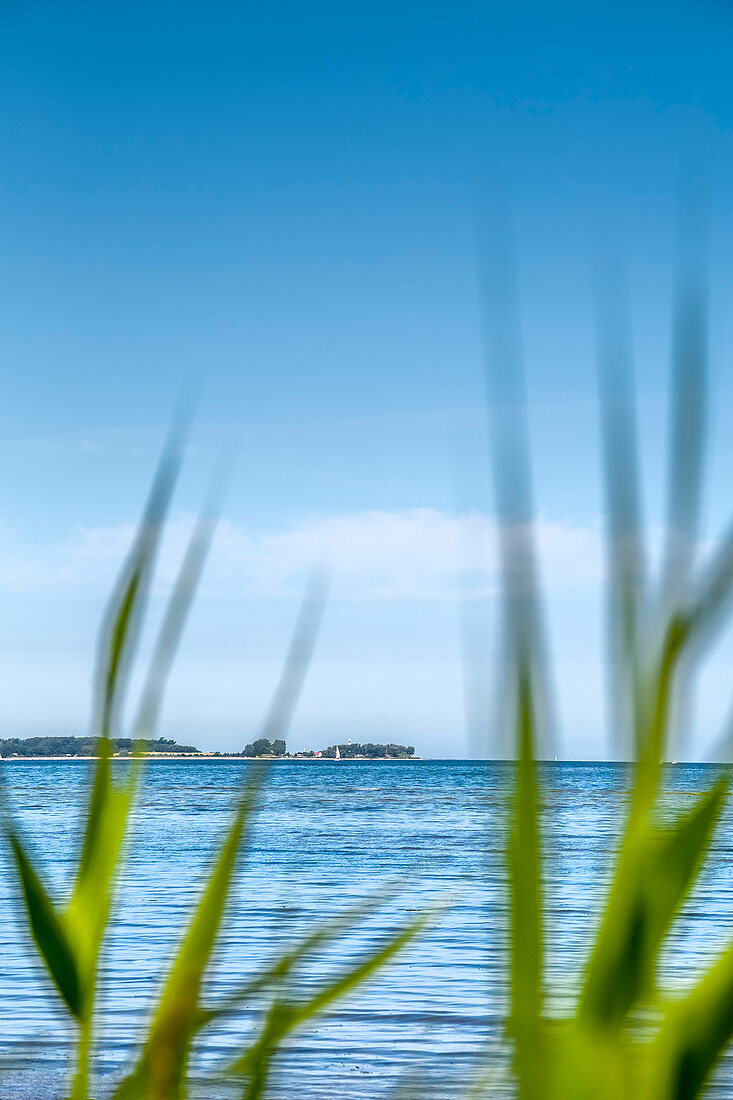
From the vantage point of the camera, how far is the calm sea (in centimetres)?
54

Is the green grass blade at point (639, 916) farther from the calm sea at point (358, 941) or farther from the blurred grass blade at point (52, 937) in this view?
the blurred grass blade at point (52, 937)

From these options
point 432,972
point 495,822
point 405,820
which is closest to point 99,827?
point 495,822

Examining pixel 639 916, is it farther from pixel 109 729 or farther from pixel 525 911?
pixel 109 729

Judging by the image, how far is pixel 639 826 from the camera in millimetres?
313

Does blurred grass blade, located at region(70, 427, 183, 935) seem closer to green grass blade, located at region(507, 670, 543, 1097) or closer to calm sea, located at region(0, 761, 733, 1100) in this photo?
calm sea, located at region(0, 761, 733, 1100)

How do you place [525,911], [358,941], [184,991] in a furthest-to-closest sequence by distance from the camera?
[358,941] < [184,991] < [525,911]

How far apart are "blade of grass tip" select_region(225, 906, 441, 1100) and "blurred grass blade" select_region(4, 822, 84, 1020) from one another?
8cm

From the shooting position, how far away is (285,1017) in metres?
0.50

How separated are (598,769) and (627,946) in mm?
96902

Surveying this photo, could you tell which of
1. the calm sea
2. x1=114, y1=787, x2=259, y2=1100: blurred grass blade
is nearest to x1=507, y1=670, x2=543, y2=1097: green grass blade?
the calm sea

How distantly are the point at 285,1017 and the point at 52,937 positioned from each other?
11cm

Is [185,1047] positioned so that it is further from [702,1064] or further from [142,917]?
[142,917]

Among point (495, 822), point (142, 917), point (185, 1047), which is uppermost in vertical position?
point (495, 822)

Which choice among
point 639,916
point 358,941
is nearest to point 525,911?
point 639,916
